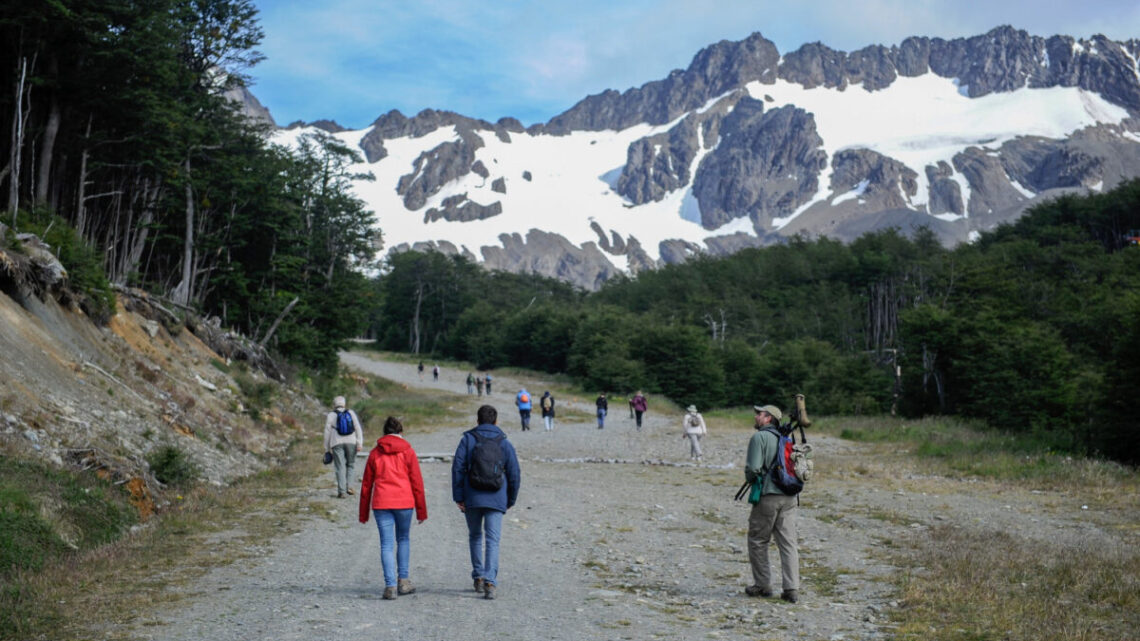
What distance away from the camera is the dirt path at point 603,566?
7125 millimetres

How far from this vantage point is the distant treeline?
42.2 meters

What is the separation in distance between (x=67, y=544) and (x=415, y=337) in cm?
10879

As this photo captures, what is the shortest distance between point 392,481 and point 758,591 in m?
3.78

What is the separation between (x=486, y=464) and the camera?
794cm

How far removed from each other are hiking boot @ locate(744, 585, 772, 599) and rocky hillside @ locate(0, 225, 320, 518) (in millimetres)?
8223

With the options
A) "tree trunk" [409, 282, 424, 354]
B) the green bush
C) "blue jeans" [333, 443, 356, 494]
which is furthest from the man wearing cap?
"tree trunk" [409, 282, 424, 354]

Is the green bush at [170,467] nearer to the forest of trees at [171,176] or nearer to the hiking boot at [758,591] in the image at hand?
the forest of trees at [171,176]

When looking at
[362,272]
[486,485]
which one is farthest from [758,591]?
[362,272]

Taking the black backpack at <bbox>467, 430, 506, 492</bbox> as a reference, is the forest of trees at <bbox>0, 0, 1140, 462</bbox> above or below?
above

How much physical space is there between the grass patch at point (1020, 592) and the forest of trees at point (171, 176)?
708 inches

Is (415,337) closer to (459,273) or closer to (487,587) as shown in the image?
(459,273)

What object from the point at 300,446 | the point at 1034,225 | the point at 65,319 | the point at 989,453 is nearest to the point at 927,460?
the point at 989,453

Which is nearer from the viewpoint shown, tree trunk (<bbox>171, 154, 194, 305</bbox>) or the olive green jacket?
the olive green jacket

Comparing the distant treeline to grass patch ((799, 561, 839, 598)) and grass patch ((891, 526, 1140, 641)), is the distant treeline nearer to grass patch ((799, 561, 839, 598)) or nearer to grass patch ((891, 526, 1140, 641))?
grass patch ((891, 526, 1140, 641))
